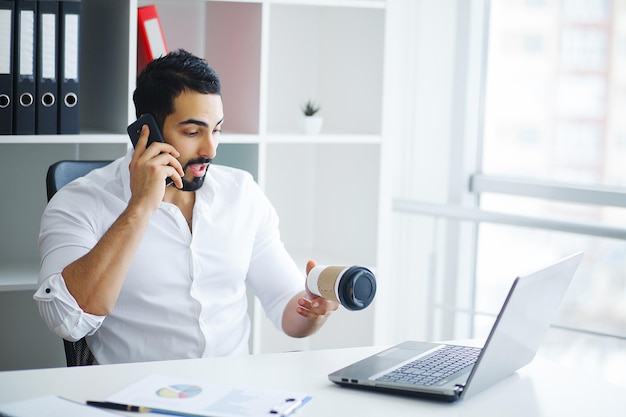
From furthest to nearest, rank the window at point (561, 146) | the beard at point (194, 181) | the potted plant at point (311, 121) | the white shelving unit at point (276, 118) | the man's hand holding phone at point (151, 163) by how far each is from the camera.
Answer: the window at point (561, 146), the potted plant at point (311, 121), the white shelving unit at point (276, 118), the beard at point (194, 181), the man's hand holding phone at point (151, 163)

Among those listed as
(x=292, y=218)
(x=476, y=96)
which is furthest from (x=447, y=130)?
(x=292, y=218)

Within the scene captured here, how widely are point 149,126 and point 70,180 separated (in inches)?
9.9

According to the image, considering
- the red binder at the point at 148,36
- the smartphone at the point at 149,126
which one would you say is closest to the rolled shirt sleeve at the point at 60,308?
the smartphone at the point at 149,126

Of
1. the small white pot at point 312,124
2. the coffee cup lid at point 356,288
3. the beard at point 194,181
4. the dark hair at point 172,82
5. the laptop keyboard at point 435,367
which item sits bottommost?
the laptop keyboard at point 435,367

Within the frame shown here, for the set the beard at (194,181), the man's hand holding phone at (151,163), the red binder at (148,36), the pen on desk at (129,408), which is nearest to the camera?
the pen on desk at (129,408)

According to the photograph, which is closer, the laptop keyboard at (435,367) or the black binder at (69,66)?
the laptop keyboard at (435,367)

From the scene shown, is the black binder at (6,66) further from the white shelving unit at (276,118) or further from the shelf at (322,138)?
the shelf at (322,138)

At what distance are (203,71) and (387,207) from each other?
104 centimetres

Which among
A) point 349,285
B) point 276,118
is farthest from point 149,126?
point 276,118

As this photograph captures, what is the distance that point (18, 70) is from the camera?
238 cm

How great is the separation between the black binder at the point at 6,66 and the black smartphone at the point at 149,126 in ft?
1.74

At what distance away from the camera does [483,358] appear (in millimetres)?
1428

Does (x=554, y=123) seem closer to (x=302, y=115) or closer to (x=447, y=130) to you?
(x=447, y=130)

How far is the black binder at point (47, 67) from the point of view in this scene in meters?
2.40
